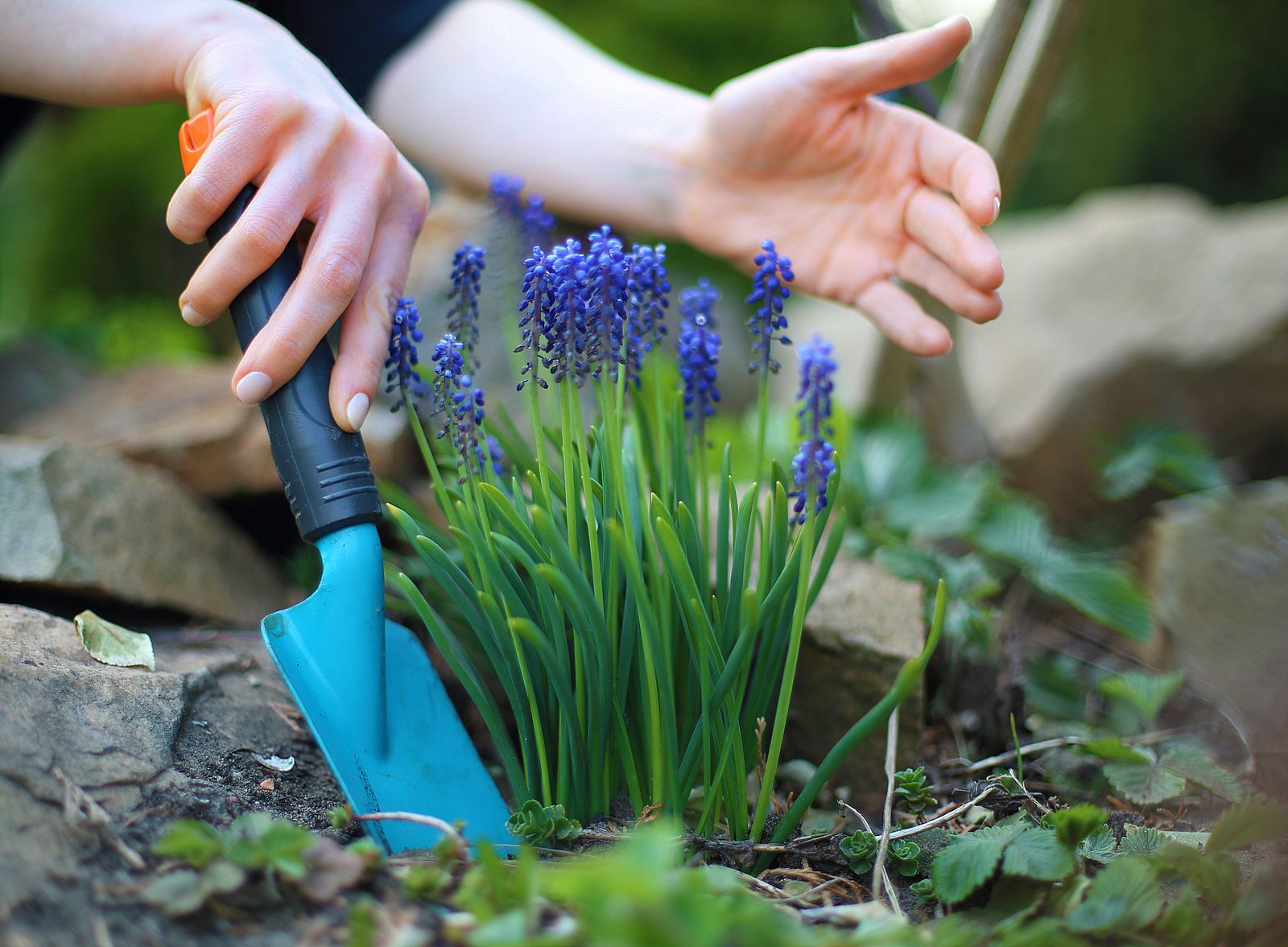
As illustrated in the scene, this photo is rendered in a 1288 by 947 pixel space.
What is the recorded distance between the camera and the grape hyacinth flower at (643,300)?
3.48ft

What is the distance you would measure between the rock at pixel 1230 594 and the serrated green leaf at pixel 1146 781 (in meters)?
0.62

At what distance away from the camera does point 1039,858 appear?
940 mm

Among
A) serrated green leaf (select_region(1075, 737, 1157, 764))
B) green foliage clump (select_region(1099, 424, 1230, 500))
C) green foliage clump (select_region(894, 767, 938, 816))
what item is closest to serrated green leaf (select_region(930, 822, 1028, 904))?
green foliage clump (select_region(894, 767, 938, 816))

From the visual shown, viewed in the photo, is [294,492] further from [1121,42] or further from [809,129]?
[1121,42]

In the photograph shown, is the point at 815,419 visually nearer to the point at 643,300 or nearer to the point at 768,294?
the point at 768,294

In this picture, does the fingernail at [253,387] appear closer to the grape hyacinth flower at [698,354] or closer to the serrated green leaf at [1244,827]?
the grape hyacinth flower at [698,354]

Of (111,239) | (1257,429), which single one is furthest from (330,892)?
(111,239)

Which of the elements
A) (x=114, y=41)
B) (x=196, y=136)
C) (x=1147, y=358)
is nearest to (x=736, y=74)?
(x=1147, y=358)

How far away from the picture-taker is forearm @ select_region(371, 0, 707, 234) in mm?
1733

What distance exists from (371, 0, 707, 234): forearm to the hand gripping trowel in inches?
30.9

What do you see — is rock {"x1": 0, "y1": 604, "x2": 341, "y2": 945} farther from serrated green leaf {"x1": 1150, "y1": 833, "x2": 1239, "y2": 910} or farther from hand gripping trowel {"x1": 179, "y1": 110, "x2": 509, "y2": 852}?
serrated green leaf {"x1": 1150, "y1": 833, "x2": 1239, "y2": 910}

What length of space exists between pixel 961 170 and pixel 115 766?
136 centimetres

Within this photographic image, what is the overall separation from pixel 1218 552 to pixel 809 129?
4.47 ft

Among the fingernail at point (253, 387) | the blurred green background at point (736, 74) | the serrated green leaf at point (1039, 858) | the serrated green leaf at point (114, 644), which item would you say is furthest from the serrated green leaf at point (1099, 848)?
the blurred green background at point (736, 74)
